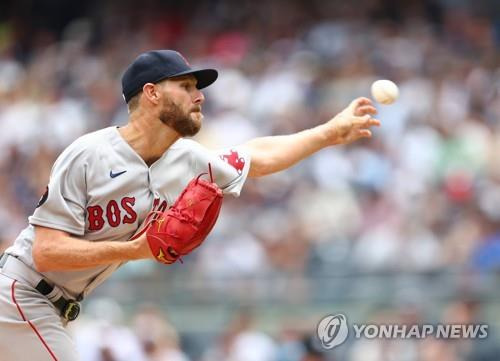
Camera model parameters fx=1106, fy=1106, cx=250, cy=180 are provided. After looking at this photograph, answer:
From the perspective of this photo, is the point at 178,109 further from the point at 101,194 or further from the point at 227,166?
the point at 101,194

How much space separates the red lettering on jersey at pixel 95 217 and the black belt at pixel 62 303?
344mm

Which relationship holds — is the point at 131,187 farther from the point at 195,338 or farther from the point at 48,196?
the point at 195,338

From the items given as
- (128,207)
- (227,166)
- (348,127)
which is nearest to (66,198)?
(128,207)

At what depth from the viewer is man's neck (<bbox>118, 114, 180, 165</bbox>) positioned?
500cm

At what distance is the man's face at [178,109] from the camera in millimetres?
4957

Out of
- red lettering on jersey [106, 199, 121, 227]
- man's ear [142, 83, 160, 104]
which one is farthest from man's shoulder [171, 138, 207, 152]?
red lettering on jersey [106, 199, 121, 227]

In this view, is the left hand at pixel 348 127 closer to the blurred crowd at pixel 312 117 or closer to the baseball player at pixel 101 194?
the baseball player at pixel 101 194

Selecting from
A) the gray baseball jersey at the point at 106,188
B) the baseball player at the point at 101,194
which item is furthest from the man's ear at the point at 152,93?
the gray baseball jersey at the point at 106,188

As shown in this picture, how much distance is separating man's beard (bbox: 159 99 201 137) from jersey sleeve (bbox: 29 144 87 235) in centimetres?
41

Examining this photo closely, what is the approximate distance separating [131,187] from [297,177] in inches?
231

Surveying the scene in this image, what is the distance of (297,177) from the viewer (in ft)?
35.2

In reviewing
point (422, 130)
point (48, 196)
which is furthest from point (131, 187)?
Result: point (422, 130)

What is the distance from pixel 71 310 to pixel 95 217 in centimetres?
50

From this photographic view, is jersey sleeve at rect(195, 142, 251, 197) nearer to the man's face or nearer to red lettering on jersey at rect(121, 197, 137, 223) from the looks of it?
the man's face
